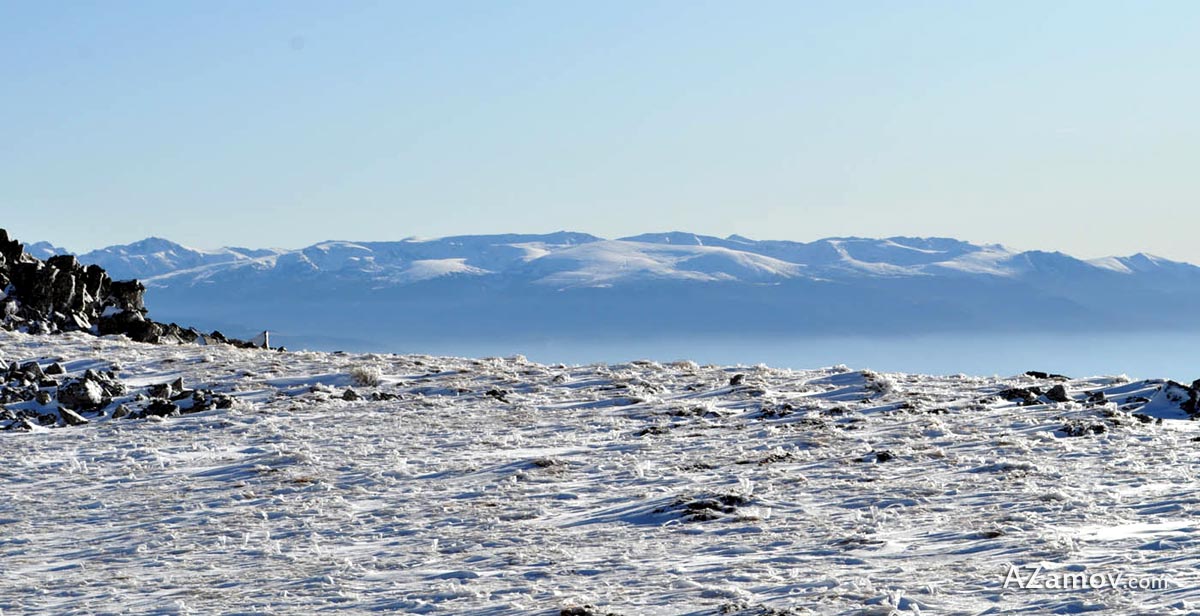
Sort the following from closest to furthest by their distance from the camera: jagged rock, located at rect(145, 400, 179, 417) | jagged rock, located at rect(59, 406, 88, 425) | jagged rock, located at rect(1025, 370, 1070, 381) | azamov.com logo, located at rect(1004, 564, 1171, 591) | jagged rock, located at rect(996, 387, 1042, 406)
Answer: azamov.com logo, located at rect(1004, 564, 1171, 591) < jagged rock, located at rect(59, 406, 88, 425) < jagged rock, located at rect(145, 400, 179, 417) < jagged rock, located at rect(996, 387, 1042, 406) < jagged rock, located at rect(1025, 370, 1070, 381)

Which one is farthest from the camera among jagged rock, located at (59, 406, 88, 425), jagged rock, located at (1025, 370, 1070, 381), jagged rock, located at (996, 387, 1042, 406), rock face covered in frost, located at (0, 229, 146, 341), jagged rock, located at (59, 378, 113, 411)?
rock face covered in frost, located at (0, 229, 146, 341)

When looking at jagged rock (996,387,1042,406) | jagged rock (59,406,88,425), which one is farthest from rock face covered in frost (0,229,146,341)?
jagged rock (996,387,1042,406)

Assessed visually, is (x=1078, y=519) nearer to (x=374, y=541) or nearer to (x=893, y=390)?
(x=374, y=541)

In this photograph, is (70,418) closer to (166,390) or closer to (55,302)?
(166,390)

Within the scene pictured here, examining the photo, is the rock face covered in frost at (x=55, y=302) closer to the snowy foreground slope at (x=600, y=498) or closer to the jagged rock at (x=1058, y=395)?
the snowy foreground slope at (x=600, y=498)

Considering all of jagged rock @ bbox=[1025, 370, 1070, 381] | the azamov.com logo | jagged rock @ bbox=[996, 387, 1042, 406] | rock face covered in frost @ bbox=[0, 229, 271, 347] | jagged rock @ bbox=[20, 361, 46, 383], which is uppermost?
rock face covered in frost @ bbox=[0, 229, 271, 347]

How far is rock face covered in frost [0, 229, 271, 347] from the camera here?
1425 inches

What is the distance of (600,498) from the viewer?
1758 cm

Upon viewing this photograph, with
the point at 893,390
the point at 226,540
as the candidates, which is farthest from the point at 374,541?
the point at 893,390

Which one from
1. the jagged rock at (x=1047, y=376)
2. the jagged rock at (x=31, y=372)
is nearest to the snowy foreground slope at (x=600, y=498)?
the jagged rock at (x=1047, y=376)

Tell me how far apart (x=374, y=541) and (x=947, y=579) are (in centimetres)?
700

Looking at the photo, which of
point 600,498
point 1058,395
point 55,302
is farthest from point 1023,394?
point 55,302

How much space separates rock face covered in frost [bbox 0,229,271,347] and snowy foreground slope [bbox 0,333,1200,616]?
8.29m

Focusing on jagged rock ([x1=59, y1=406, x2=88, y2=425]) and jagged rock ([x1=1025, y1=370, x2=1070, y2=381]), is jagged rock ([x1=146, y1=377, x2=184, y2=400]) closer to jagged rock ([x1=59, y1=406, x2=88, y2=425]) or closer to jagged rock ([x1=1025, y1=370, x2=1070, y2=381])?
jagged rock ([x1=59, y1=406, x2=88, y2=425])
